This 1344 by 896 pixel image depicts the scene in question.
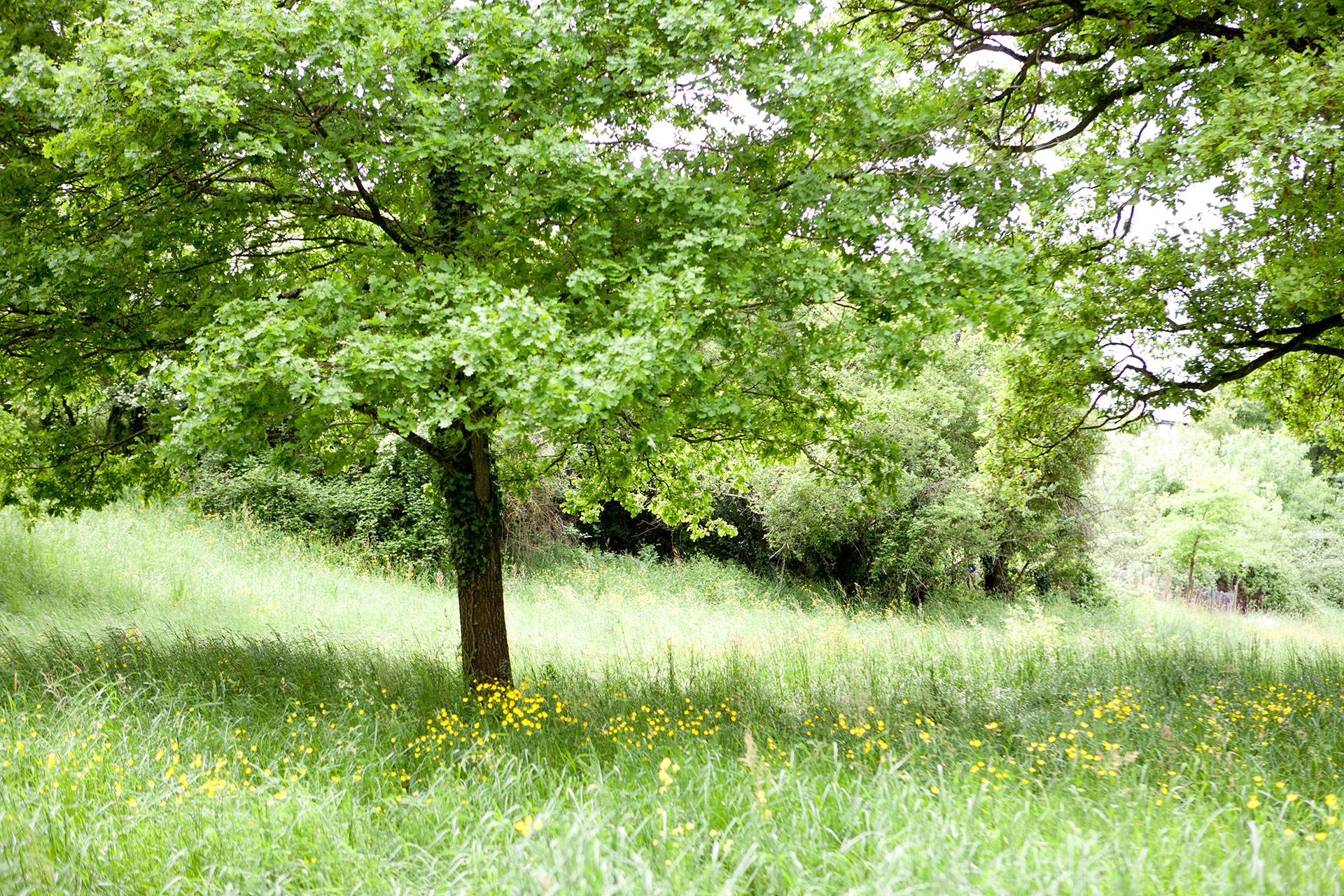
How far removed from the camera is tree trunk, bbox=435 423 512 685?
696 centimetres

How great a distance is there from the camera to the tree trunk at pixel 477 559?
22.8ft

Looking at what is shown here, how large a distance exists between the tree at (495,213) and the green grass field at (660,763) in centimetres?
197

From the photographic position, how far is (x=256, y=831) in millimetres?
3605

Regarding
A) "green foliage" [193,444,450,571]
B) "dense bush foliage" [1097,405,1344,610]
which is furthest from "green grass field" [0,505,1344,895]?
"dense bush foliage" [1097,405,1344,610]

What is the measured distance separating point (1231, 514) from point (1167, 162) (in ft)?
80.5

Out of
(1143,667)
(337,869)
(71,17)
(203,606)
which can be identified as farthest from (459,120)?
(203,606)

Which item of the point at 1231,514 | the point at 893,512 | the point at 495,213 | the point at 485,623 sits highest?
the point at 495,213

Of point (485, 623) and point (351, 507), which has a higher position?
point (351, 507)

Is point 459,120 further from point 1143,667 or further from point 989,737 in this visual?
point 1143,667

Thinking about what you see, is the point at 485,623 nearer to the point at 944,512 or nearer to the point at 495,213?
the point at 495,213

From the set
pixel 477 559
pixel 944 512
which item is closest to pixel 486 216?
pixel 477 559

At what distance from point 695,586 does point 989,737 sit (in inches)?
485

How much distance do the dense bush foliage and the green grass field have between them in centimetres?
1814

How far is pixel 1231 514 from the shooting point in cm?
2500
